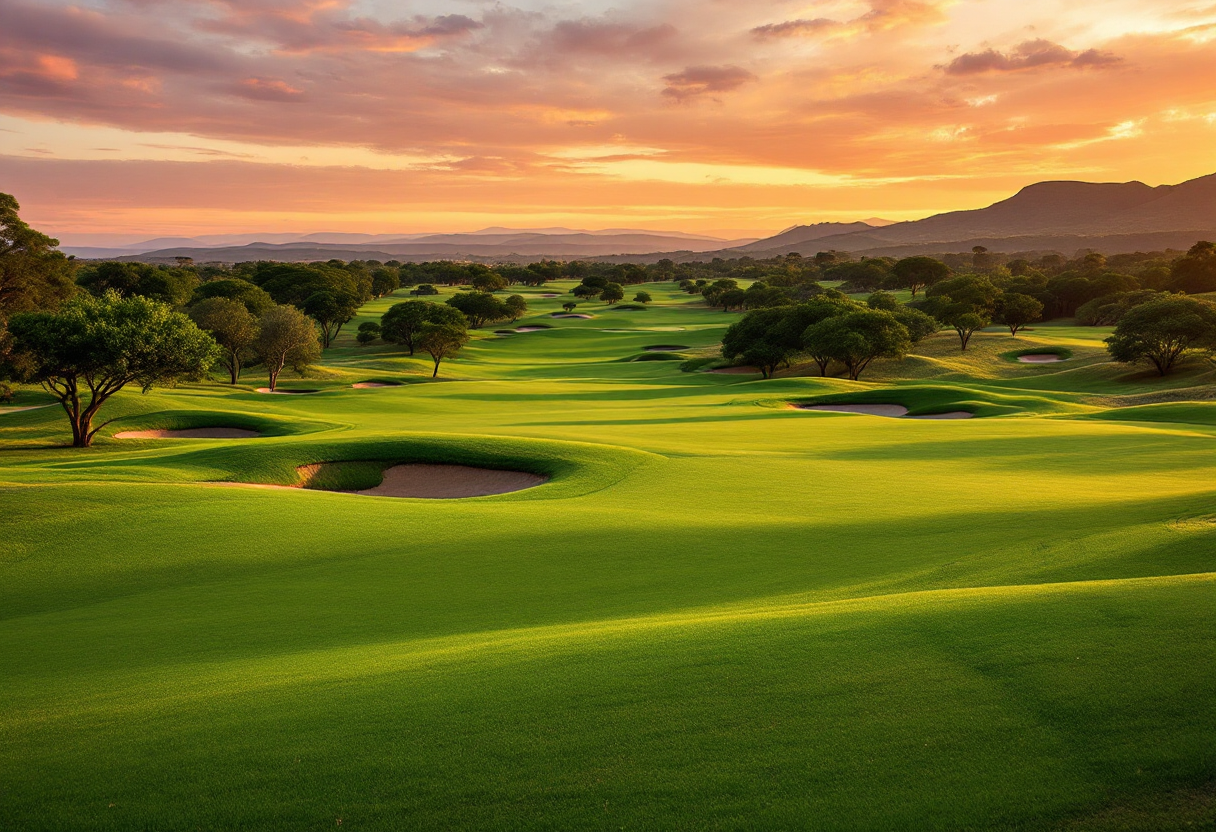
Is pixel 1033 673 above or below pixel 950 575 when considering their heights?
above

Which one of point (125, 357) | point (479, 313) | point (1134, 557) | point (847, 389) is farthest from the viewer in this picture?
point (479, 313)

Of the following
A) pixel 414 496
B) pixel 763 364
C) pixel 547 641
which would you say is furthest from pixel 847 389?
pixel 547 641

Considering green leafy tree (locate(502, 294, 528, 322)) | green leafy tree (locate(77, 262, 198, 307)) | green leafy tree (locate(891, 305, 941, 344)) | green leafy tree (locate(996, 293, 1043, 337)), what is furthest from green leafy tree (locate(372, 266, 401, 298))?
green leafy tree (locate(996, 293, 1043, 337))

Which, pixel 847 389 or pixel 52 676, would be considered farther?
pixel 847 389

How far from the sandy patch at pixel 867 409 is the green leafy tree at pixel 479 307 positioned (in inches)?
3088

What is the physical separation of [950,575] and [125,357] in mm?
32897

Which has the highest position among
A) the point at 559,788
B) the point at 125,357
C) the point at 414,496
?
the point at 125,357

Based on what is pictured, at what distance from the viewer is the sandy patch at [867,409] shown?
1909 inches

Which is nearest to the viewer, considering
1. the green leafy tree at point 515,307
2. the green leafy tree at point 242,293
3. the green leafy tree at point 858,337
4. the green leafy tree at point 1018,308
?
the green leafy tree at point 858,337

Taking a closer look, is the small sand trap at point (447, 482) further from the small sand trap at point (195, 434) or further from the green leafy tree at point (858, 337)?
the green leafy tree at point (858, 337)

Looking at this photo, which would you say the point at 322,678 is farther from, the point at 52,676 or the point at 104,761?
the point at 52,676

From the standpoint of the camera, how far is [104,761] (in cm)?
797

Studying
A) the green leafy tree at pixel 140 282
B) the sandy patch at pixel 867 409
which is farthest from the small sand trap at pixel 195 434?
the green leafy tree at pixel 140 282

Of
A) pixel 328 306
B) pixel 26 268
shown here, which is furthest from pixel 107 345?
pixel 328 306
